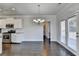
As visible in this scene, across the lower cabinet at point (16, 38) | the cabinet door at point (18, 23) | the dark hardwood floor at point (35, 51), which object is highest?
the cabinet door at point (18, 23)

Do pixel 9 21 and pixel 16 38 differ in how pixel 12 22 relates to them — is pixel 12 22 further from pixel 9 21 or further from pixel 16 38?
pixel 16 38

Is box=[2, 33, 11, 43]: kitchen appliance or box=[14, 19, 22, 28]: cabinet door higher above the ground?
box=[14, 19, 22, 28]: cabinet door

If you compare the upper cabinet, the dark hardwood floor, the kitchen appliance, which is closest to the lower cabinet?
the kitchen appliance

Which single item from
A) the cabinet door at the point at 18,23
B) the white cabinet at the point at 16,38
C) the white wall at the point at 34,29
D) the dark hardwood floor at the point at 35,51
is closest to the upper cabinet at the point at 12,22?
the cabinet door at the point at 18,23

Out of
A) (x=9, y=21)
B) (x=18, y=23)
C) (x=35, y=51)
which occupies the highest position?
(x=9, y=21)

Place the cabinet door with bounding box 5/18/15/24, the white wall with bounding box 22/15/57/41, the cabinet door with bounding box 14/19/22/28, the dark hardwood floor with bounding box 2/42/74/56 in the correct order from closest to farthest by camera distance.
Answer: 1. the dark hardwood floor with bounding box 2/42/74/56
2. the cabinet door with bounding box 14/19/22/28
3. the cabinet door with bounding box 5/18/15/24
4. the white wall with bounding box 22/15/57/41

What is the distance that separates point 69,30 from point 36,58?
19.2 ft

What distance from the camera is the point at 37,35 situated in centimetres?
1198

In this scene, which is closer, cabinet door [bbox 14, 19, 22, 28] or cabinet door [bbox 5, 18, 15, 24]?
cabinet door [bbox 14, 19, 22, 28]

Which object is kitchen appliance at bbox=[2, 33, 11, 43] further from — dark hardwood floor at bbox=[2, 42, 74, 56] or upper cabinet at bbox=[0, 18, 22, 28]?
dark hardwood floor at bbox=[2, 42, 74, 56]

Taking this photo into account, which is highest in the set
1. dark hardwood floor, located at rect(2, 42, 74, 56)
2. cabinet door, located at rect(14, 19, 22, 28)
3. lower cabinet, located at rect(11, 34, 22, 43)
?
cabinet door, located at rect(14, 19, 22, 28)

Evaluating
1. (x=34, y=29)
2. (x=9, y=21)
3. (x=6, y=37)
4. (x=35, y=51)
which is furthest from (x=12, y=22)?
(x=35, y=51)

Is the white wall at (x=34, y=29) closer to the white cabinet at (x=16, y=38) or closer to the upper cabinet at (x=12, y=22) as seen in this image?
the upper cabinet at (x=12, y=22)

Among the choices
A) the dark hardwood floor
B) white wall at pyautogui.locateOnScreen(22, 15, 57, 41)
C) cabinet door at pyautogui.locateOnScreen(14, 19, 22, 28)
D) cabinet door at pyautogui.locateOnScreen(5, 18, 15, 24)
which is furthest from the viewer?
white wall at pyautogui.locateOnScreen(22, 15, 57, 41)
